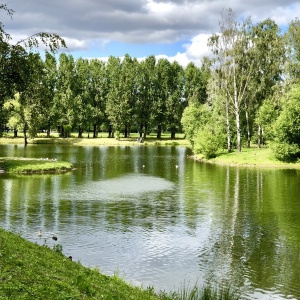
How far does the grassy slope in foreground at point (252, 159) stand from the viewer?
69.2 m

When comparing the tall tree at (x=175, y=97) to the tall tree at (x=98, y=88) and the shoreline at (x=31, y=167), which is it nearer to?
the tall tree at (x=98, y=88)

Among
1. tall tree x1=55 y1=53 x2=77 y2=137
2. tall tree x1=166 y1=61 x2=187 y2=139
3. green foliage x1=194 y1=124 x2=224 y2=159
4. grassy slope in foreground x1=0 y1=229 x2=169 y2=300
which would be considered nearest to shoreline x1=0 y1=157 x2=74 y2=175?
green foliage x1=194 y1=124 x2=224 y2=159

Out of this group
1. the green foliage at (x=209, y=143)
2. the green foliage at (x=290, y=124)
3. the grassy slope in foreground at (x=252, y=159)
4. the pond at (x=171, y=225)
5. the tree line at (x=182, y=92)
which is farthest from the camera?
the green foliage at (x=209, y=143)

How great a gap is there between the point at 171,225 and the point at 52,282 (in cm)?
1753

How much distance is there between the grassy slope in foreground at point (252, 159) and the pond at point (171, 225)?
1451cm

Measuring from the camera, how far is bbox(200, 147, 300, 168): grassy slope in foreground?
6919cm

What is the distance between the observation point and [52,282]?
12719 millimetres

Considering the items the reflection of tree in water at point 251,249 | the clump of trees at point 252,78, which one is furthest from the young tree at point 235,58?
the reflection of tree in water at point 251,249

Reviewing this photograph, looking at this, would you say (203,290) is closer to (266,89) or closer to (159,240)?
(159,240)

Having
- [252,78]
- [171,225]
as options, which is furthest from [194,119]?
[171,225]

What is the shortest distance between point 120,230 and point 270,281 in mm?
11406

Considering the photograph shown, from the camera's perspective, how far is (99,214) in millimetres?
32781

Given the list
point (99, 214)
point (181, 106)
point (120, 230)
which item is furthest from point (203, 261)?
point (181, 106)

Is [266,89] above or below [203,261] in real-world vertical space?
above
